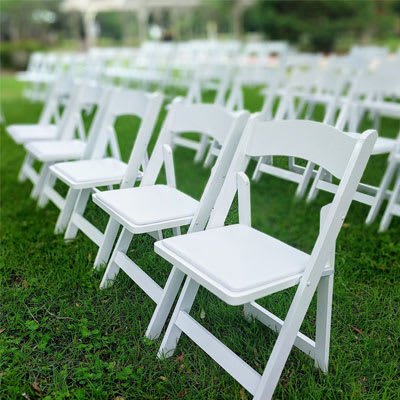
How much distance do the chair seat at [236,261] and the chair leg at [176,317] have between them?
0.25m

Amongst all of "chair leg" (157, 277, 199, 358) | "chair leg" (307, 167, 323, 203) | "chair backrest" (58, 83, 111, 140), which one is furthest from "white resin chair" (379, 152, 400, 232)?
"chair backrest" (58, 83, 111, 140)

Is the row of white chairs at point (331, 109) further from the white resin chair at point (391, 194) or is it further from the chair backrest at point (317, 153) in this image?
the chair backrest at point (317, 153)

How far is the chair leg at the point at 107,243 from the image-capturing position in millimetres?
2594

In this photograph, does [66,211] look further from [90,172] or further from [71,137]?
[71,137]

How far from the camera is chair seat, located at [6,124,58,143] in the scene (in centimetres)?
393

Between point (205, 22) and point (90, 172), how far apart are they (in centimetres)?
3085

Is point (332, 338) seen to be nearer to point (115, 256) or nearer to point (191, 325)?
point (191, 325)

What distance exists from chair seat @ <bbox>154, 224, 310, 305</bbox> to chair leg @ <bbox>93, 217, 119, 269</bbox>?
32.5 inches

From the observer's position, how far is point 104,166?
9.89 ft

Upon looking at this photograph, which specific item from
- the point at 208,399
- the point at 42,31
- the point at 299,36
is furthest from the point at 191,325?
the point at 42,31

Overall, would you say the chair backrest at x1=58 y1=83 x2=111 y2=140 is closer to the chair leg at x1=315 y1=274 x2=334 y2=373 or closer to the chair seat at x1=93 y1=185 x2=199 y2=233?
the chair seat at x1=93 y1=185 x2=199 y2=233

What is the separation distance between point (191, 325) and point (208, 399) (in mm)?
304

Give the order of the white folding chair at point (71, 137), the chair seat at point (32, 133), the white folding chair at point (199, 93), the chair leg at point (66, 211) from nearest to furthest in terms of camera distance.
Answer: the chair leg at point (66, 211)
the white folding chair at point (71, 137)
the chair seat at point (32, 133)
the white folding chair at point (199, 93)

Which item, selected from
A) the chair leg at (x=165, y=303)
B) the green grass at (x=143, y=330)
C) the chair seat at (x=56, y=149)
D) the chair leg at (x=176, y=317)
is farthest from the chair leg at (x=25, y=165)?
the chair leg at (x=176, y=317)
